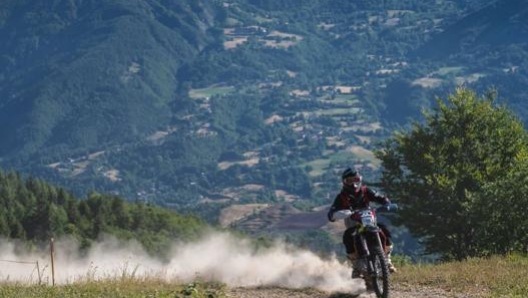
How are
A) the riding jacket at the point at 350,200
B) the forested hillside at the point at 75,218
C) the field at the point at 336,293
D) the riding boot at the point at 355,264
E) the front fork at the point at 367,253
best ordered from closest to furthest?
the front fork at the point at 367,253 < the field at the point at 336,293 < the riding boot at the point at 355,264 < the riding jacket at the point at 350,200 < the forested hillside at the point at 75,218

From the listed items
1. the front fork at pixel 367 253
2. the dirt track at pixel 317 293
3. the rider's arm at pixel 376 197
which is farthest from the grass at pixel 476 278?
the rider's arm at pixel 376 197

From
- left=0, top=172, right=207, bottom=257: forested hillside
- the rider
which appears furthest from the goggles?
left=0, top=172, right=207, bottom=257: forested hillside

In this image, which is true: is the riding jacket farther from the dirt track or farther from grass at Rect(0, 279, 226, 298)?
grass at Rect(0, 279, 226, 298)

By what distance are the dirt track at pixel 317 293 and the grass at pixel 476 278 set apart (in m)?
0.47

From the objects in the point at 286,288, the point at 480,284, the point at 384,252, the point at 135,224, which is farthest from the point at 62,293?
the point at 135,224

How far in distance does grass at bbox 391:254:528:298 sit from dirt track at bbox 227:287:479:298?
18.5 inches

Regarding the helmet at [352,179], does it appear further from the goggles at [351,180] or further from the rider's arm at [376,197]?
the rider's arm at [376,197]

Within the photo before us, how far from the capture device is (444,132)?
4706 cm

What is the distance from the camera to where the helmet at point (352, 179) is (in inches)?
734

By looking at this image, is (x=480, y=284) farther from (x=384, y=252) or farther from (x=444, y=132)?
(x=444, y=132)

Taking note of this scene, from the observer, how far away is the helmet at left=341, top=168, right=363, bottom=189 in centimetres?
1864

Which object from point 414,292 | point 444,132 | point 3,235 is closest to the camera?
point 414,292

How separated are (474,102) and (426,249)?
26.1ft

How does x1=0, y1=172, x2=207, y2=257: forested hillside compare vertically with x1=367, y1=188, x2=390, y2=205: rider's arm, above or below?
below
